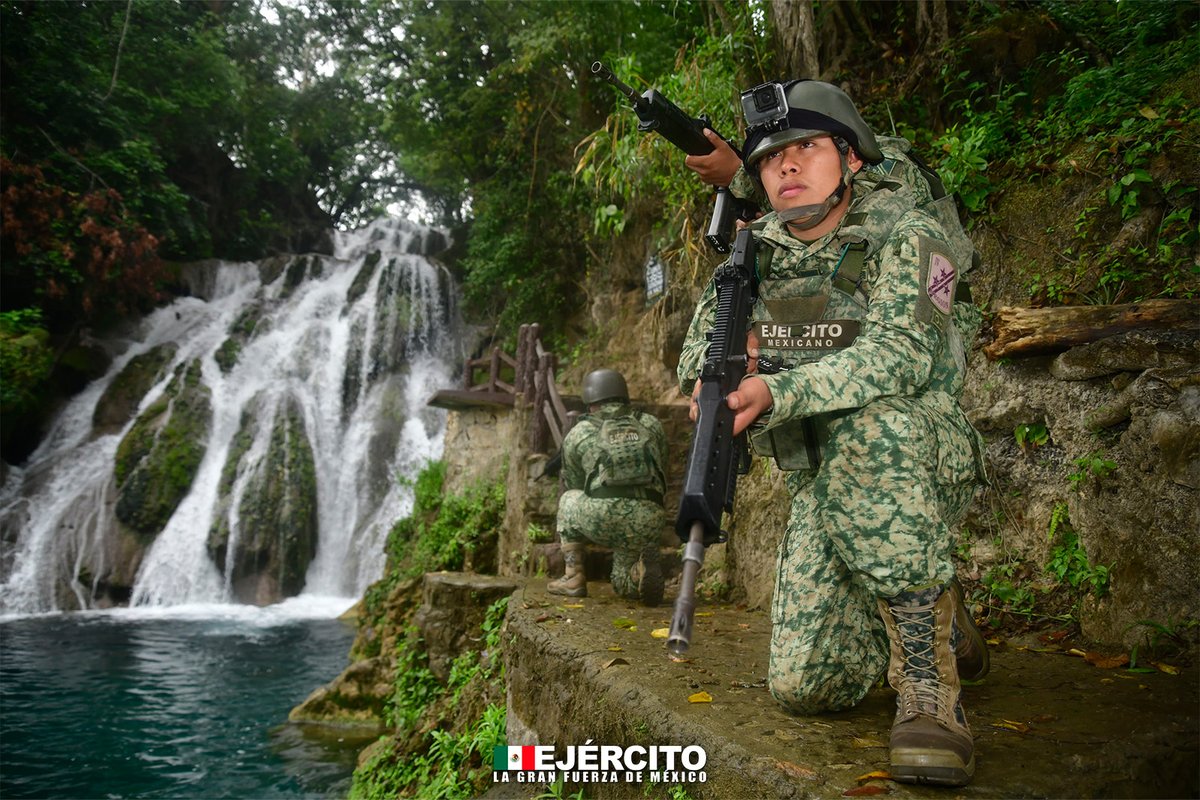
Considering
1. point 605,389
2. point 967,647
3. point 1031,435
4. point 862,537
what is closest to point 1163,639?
point 967,647

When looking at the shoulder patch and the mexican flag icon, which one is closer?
the shoulder patch

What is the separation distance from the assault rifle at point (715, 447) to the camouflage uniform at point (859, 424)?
0.14 metres

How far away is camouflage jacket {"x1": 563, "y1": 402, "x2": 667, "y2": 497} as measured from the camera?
5.00m

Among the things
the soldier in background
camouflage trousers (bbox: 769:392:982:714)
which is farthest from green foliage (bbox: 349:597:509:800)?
camouflage trousers (bbox: 769:392:982:714)

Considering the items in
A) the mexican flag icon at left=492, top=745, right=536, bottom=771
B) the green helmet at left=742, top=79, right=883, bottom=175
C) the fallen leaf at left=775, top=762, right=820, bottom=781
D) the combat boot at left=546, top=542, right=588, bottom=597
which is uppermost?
the green helmet at left=742, top=79, right=883, bottom=175

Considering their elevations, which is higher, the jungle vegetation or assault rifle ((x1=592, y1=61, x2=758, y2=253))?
the jungle vegetation

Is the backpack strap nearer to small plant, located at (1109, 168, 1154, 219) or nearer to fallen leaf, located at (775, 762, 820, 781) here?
fallen leaf, located at (775, 762, 820, 781)

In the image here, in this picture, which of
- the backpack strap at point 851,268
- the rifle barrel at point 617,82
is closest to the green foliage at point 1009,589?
the backpack strap at point 851,268

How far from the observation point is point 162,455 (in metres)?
14.2

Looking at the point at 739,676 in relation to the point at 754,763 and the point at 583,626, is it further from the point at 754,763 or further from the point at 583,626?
the point at 583,626

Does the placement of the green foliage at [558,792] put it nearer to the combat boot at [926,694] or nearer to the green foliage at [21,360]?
the combat boot at [926,694]

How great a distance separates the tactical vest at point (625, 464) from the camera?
4.93m

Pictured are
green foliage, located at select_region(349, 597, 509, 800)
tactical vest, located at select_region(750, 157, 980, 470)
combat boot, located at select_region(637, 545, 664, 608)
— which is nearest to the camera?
tactical vest, located at select_region(750, 157, 980, 470)

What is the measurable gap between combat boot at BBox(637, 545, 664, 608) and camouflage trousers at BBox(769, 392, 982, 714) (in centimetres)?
237
